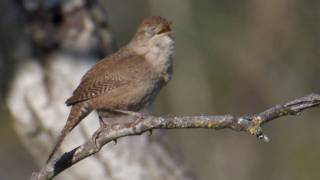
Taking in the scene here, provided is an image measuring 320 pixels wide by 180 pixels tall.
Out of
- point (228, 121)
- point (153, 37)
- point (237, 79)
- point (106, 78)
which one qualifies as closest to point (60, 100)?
point (106, 78)

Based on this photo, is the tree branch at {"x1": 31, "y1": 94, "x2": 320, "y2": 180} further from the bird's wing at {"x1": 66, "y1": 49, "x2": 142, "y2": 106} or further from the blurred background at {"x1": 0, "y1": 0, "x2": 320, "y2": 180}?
the blurred background at {"x1": 0, "y1": 0, "x2": 320, "y2": 180}

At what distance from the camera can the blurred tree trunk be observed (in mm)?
6316

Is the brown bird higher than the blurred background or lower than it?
lower

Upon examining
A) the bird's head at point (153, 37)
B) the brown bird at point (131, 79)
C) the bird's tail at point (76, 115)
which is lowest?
the bird's tail at point (76, 115)

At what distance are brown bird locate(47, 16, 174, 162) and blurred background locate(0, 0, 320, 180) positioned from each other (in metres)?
3.12

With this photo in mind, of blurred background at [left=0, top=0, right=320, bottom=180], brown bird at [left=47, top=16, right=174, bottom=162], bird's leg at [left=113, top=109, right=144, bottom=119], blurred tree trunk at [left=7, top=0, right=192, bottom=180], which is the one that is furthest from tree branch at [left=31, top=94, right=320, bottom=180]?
blurred background at [left=0, top=0, right=320, bottom=180]

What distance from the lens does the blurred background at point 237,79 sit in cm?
952

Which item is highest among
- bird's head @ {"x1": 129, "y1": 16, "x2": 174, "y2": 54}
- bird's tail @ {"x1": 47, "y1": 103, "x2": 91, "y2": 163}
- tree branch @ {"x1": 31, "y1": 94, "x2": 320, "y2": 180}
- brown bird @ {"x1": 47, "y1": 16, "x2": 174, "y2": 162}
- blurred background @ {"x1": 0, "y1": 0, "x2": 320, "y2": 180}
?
blurred background @ {"x1": 0, "y1": 0, "x2": 320, "y2": 180}

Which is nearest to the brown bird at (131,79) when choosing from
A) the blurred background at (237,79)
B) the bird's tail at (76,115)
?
the bird's tail at (76,115)

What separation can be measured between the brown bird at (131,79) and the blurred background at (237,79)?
3.12 meters

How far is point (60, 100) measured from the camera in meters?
6.35

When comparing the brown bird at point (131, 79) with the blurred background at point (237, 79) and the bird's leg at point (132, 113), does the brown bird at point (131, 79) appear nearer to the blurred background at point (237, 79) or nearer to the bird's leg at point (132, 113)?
the bird's leg at point (132, 113)

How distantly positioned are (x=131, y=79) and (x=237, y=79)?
669 cm

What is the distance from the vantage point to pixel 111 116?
5.43 meters
